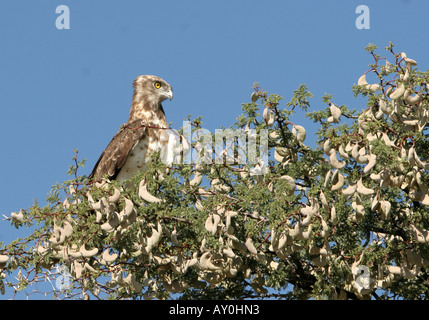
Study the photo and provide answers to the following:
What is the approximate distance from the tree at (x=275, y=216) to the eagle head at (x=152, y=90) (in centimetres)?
469

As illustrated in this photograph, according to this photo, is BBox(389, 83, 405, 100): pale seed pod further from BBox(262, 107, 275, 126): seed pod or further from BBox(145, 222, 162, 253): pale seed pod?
BBox(145, 222, 162, 253): pale seed pod

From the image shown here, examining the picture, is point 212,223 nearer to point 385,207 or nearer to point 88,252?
point 88,252

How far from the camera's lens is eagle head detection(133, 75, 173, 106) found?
1394cm

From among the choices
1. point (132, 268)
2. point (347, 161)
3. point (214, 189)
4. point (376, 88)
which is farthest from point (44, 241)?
point (376, 88)

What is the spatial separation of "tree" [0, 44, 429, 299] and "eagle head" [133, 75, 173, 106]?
15.4ft

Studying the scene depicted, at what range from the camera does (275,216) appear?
7.97m

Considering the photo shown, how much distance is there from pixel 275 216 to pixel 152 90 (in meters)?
6.64

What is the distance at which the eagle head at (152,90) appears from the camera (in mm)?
13938

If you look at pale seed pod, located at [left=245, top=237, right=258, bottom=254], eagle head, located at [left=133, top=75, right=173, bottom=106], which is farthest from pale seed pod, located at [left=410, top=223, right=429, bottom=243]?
eagle head, located at [left=133, top=75, right=173, bottom=106]

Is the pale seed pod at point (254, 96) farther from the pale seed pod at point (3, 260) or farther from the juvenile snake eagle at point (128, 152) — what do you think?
the juvenile snake eagle at point (128, 152)

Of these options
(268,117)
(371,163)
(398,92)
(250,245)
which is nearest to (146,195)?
(250,245)

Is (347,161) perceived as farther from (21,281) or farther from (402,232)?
(21,281)

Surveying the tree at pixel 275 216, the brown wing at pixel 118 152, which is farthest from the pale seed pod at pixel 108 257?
the brown wing at pixel 118 152
